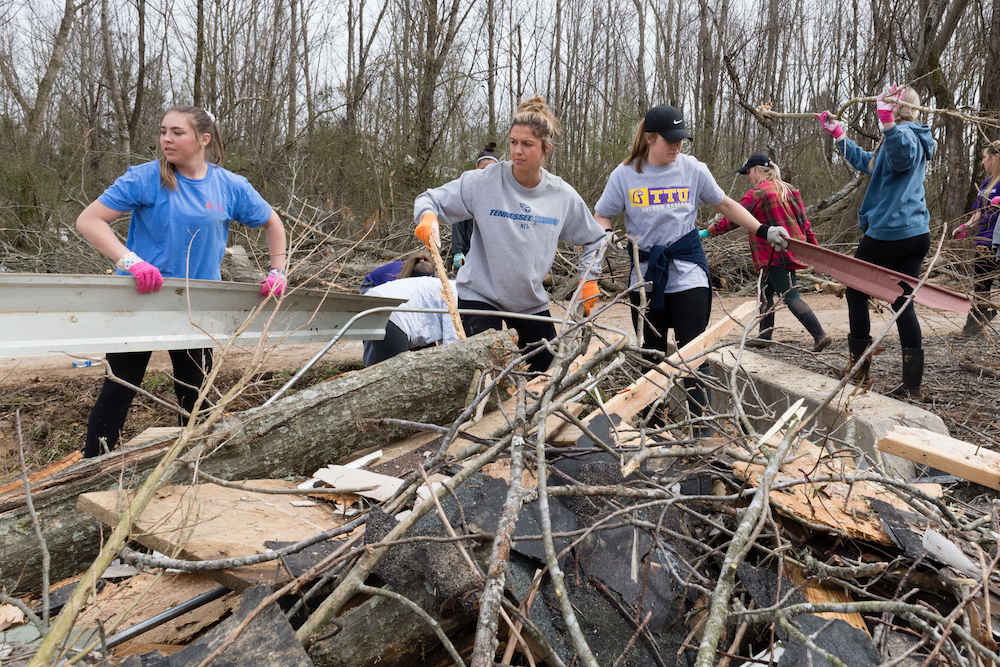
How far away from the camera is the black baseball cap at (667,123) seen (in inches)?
121

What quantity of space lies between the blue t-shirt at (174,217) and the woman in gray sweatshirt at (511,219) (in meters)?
0.92

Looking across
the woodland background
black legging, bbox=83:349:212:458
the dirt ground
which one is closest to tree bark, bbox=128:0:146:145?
the woodland background

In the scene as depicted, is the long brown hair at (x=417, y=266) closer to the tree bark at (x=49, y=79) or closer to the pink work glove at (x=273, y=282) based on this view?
the pink work glove at (x=273, y=282)

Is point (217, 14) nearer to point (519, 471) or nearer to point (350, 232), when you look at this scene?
point (350, 232)

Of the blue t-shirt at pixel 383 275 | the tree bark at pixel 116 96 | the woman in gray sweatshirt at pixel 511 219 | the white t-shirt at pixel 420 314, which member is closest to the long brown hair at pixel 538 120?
the woman in gray sweatshirt at pixel 511 219

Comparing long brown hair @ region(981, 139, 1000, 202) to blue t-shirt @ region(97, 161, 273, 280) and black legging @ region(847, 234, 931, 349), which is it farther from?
blue t-shirt @ region(97, 161, 273, 280)

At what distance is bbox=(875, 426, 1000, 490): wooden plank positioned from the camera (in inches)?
84.0

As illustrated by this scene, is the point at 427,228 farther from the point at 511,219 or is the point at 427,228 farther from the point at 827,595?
the point at 827,595

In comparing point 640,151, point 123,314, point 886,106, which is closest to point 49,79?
point 123,314

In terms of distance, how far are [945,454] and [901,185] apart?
83.3 inches

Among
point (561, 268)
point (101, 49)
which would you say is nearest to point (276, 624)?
point (561, 268)

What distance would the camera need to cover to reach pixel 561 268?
841 centimetres

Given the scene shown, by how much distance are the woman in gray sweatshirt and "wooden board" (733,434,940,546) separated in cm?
124

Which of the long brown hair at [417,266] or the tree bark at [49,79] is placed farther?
the tree bark at [49,79]
